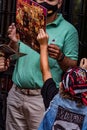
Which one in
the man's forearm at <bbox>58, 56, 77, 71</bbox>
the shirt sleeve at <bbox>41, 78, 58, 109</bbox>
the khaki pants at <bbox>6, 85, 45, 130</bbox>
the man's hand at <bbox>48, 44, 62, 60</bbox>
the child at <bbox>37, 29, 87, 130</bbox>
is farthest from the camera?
the khaki pants at <bbox>6, 85, 45, 130</bbox>

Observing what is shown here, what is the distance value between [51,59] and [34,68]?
18 centimetres

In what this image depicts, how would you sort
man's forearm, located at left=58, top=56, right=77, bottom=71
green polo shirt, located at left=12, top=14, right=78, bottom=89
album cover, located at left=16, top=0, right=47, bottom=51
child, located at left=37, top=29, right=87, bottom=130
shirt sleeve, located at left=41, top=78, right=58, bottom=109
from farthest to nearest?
1. green polo shirt, located at left=12, top=14, right=78, bottom=89
2. man's forearm, located at left=58, top=56, right=77, bottom=71
3. album cover, located at left=16, top=0, right=47, bottom=51
4. shirt sleeve, located at left=41, top=78, right=58, bottom=109
5. child, located at left=37, top=29, right=87, bottom=130

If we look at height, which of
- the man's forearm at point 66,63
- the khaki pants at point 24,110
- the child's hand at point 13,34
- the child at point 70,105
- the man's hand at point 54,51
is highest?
Result: the child's hand at point 13,34

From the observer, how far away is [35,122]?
5.07m

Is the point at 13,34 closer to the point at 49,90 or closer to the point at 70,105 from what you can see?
the point at 49,90

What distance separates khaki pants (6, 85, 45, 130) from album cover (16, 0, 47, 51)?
2.03 feet

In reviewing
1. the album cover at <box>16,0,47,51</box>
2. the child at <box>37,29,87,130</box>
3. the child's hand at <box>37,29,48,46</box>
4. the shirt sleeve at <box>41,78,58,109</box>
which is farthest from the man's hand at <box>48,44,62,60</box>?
the child at <box>37,29,87,130</box>

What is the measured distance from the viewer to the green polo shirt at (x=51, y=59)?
4898mm

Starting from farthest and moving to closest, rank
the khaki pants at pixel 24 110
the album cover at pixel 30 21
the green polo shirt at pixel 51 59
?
the khaki pants at pixel 24 110 → the green polo shirt at pixel 51 59 → the album cover at pixel 30 21

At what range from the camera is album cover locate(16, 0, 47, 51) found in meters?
4.46

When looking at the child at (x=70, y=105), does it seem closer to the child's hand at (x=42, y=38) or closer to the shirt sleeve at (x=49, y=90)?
the shirt sleeve at (x=49, y=90)

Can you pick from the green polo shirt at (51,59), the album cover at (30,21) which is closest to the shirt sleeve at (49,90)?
the album cover at (30,21)

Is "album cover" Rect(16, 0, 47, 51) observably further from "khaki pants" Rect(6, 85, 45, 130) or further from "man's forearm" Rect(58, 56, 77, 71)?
"khaki pants" Rect(6, 85, 45, 130)

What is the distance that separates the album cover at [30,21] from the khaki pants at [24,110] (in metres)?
0.62
